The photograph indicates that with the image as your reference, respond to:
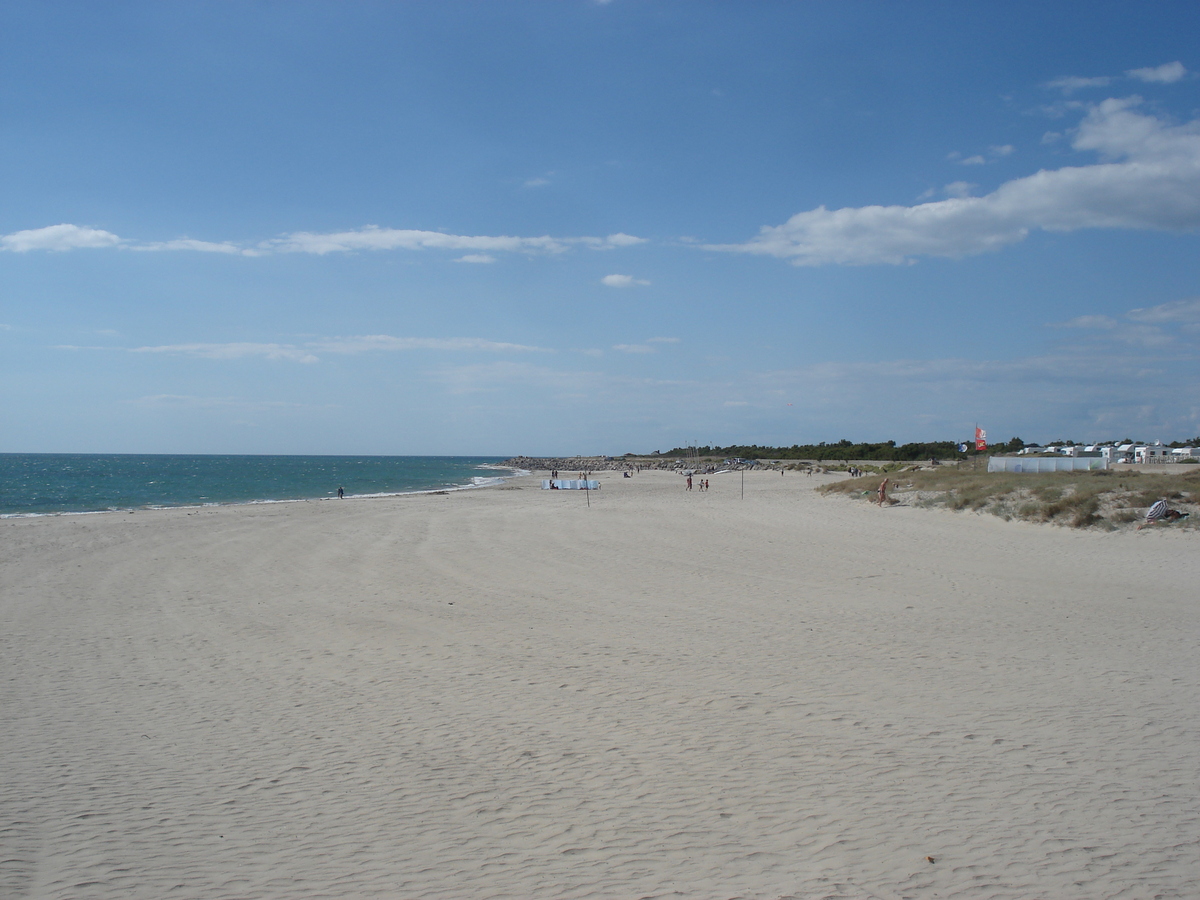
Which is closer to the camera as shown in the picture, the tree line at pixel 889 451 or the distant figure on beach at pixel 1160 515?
the distant figure on beach at pixel 1160 515

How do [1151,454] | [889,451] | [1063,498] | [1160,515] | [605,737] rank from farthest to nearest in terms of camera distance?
[889,451] < [1151,454] < [1063,498] < [1160,515] < [605,737]

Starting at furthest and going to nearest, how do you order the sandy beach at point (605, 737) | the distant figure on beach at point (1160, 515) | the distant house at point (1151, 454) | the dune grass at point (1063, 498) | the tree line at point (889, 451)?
the tree line at point (889, 451), the distant house at point (1151, 454), the dune grass at point (1063, 498), the distant figure on beach at point (1160, 515), the sandy beach at point (605, 737)

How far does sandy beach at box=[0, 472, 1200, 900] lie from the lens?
4000mm

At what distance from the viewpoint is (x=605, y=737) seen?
5914 mm

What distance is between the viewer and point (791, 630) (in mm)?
9492

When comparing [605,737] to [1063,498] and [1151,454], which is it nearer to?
[1063,498]

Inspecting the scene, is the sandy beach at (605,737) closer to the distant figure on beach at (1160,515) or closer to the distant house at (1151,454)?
the distant figure on beach at (1160,515)

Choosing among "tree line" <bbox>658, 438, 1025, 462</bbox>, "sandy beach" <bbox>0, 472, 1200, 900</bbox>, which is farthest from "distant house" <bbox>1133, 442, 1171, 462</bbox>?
"sandy beach" <bbox>0, 472, 1200, 900</bbox>

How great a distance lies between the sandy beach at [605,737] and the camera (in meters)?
4.00

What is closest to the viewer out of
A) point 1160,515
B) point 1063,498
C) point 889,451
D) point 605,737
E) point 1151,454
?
point 605,737

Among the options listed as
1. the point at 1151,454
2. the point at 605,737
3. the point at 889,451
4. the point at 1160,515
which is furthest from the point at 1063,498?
the point at 889,451

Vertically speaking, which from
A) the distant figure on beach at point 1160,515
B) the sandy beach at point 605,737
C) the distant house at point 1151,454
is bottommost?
the sandy beach at point 605,737

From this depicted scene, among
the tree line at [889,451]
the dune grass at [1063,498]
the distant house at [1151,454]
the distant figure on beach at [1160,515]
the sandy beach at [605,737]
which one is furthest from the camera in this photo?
the tree line at [889,451]

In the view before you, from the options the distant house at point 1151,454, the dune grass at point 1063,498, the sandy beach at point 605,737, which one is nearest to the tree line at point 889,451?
the distant house at point 1151,454
